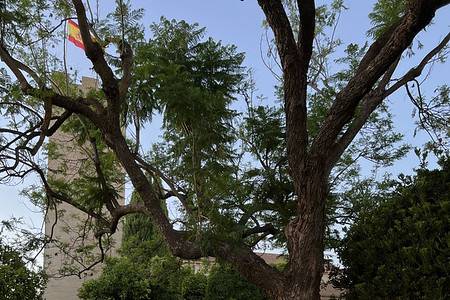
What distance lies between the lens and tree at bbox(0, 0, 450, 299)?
4676 mm

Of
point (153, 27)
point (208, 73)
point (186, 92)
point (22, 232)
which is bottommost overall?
point (22, 232)

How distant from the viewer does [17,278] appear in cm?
699

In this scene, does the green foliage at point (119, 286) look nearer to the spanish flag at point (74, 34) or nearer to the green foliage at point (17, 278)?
the green foliage at point (17, 278)

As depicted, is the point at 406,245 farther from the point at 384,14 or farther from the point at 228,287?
the point at 228,287

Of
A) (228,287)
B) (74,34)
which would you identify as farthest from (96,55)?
(228,287)

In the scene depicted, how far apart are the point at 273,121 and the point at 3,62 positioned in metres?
3.40

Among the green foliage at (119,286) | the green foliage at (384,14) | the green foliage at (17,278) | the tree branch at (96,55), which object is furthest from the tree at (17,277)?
the green foliage at (384,14)

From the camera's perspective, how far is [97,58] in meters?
5.57

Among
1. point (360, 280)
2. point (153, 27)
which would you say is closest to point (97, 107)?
point (153, 27)

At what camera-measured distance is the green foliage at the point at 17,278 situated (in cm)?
683

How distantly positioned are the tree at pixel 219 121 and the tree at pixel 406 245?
49 cm

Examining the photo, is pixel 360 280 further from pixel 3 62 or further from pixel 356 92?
pixel 3 62

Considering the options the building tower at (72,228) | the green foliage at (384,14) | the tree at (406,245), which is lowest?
the tree at (406,245)

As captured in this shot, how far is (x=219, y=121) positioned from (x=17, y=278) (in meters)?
3.45
